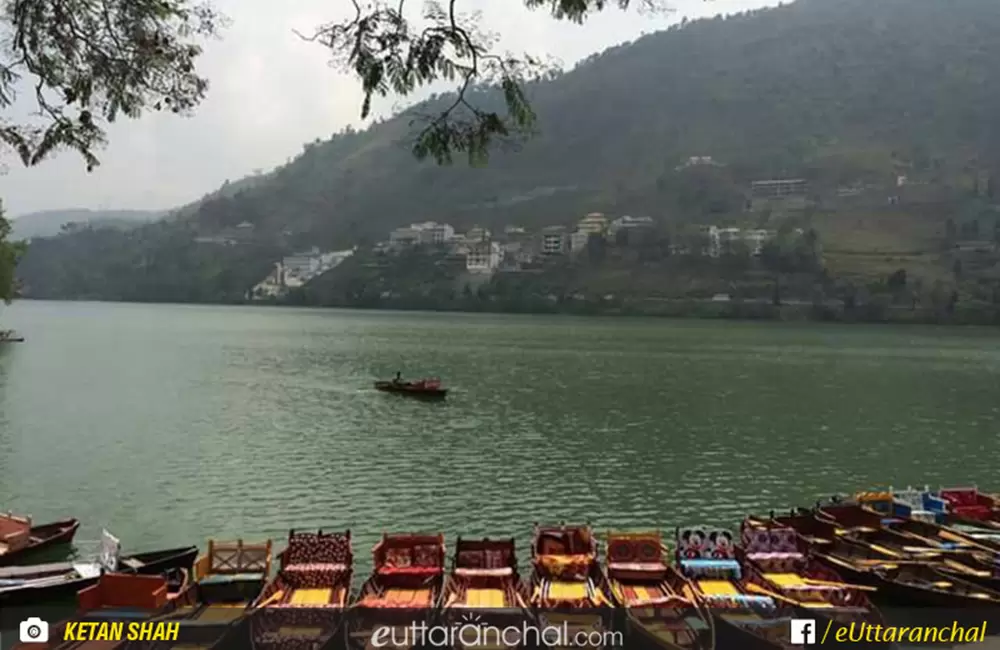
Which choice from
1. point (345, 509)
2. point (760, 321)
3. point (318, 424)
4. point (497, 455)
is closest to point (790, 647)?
point (345, 509)

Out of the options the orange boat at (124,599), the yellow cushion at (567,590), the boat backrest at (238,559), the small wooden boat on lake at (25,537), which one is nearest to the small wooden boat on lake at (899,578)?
the yellow cushion at (567,590)

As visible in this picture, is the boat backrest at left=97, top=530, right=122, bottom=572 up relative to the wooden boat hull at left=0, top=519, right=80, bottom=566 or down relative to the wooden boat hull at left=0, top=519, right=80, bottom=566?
up

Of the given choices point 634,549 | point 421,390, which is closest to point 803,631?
→ point 634,549

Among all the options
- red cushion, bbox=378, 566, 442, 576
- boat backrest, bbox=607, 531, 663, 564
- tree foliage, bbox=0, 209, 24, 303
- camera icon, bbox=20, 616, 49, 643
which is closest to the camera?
camera icon, bbox=20, 616, 49, 643

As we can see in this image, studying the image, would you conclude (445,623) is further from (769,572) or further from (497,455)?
(497,455)

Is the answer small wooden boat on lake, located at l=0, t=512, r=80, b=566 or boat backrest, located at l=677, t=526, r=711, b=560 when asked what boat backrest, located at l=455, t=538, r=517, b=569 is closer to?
boat backrest, located at l=677, t=526, r=711, b=560

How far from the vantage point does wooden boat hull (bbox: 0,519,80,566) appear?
22.7 meters

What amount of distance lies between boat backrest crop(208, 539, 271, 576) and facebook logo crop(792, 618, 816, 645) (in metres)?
10.9

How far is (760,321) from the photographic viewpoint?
17888 centimetres

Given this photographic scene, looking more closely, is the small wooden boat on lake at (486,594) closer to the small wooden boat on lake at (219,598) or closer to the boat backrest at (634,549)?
the boat backrest at (634,549)

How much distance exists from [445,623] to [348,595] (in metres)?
2.71

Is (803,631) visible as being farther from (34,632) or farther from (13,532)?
(13,532)

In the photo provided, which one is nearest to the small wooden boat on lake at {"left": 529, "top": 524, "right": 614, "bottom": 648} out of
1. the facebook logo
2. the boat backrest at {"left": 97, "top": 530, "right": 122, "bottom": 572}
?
the facebook logo

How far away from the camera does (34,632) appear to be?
1542 centimetres
